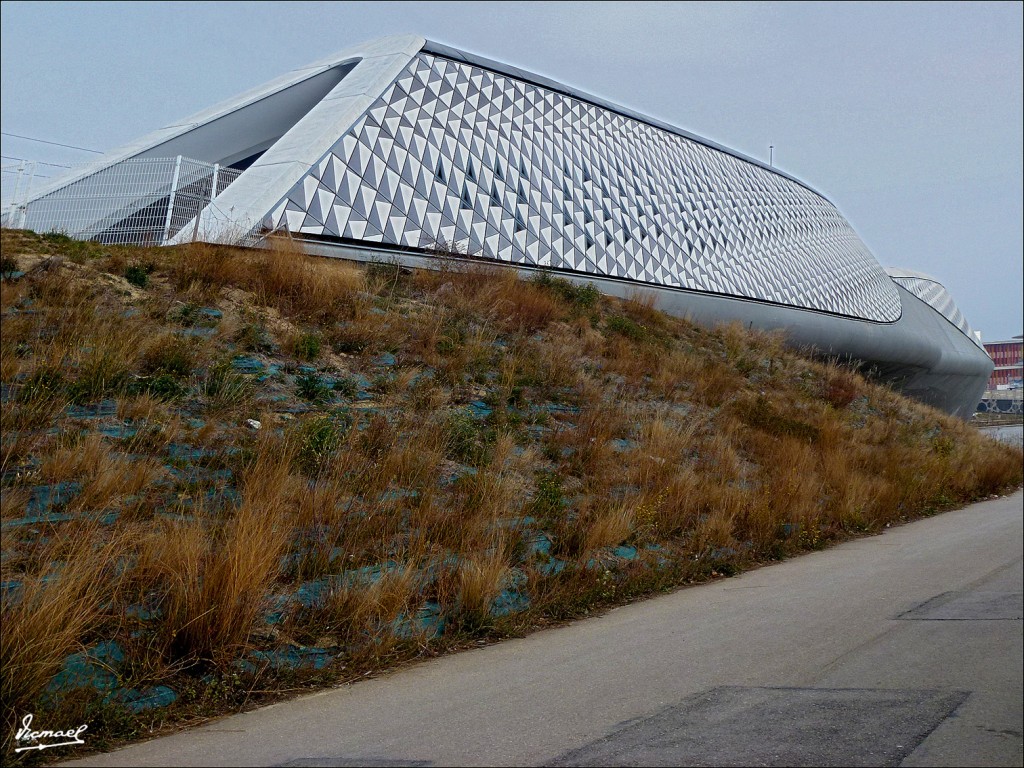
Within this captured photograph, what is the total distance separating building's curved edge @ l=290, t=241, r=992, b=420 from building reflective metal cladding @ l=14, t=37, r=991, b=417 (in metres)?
0.12

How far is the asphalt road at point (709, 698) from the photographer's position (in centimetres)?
303

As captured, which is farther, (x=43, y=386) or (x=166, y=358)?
(x=166, y=358)

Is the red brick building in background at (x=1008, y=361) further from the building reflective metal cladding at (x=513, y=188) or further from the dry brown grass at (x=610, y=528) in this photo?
the building reflective metal cladding at (x=513, y=188)

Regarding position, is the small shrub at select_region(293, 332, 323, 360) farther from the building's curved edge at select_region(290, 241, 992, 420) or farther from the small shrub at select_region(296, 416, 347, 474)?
the building's curved edge at select_region(290, 241, 992, 420)

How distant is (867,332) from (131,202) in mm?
35027

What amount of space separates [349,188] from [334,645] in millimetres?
14460

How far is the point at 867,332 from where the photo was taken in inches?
1513

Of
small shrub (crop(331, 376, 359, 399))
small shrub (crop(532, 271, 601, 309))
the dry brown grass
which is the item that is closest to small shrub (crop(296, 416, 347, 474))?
small shrub (crop(331, 376, 359, 399))

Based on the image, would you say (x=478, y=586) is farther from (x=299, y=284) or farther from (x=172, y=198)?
(x=172, y=198)

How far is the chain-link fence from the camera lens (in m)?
14.5

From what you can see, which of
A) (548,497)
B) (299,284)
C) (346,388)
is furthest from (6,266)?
(548,497)

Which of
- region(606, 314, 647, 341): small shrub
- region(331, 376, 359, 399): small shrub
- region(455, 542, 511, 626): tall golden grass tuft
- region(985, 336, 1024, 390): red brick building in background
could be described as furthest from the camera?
region(606, 314, 647, 341): small shrub

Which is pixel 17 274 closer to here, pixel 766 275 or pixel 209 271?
pixel 209 271

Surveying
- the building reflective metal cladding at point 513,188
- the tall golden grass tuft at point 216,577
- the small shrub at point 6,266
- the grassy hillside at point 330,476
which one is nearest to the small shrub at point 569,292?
the grassy hillside at point 330,476
